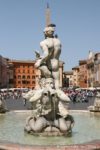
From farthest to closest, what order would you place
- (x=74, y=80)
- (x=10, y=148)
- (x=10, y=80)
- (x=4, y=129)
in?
1. (x=74, y=80)
2. (x=10, y=80)
3. (x=4, y=129)
4. (x=10, y=148)

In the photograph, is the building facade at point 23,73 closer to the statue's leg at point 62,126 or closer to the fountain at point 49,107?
the fountain at point 49,107

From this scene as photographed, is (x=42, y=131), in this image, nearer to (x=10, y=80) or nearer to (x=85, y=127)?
(x=85, y=127)

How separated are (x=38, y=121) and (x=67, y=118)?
687 mm

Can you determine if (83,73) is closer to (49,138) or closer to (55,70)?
(55,70)

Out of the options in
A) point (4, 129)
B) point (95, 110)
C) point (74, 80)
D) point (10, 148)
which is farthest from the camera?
point (74, 80)

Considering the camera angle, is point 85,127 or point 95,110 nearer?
point 85,127

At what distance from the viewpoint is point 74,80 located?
15925 centimetres

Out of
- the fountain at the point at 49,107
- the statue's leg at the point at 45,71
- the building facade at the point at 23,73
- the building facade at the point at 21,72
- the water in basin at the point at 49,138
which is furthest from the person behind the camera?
the building facade at the point at 23,73

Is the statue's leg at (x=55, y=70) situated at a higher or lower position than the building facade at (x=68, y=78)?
lower

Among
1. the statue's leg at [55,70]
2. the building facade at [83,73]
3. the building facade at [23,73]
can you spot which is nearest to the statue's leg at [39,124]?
the statue's leg at [55,70]

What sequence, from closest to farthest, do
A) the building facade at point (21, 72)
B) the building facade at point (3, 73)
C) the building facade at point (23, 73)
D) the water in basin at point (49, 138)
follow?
the water in basin at point (49, 138) → the building facade at point (3, 73) → the building facade at point (21, 72) → the building facade at point (23, 73)

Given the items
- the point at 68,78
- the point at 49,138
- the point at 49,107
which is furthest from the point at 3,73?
the point at 49,138

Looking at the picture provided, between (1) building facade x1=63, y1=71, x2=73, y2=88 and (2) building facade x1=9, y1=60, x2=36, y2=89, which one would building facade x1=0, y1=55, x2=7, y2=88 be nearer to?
(2) building facade x1=9, y1=60, x2=36, y2=89

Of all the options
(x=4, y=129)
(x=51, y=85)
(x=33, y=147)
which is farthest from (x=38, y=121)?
(x=33, y=147)
